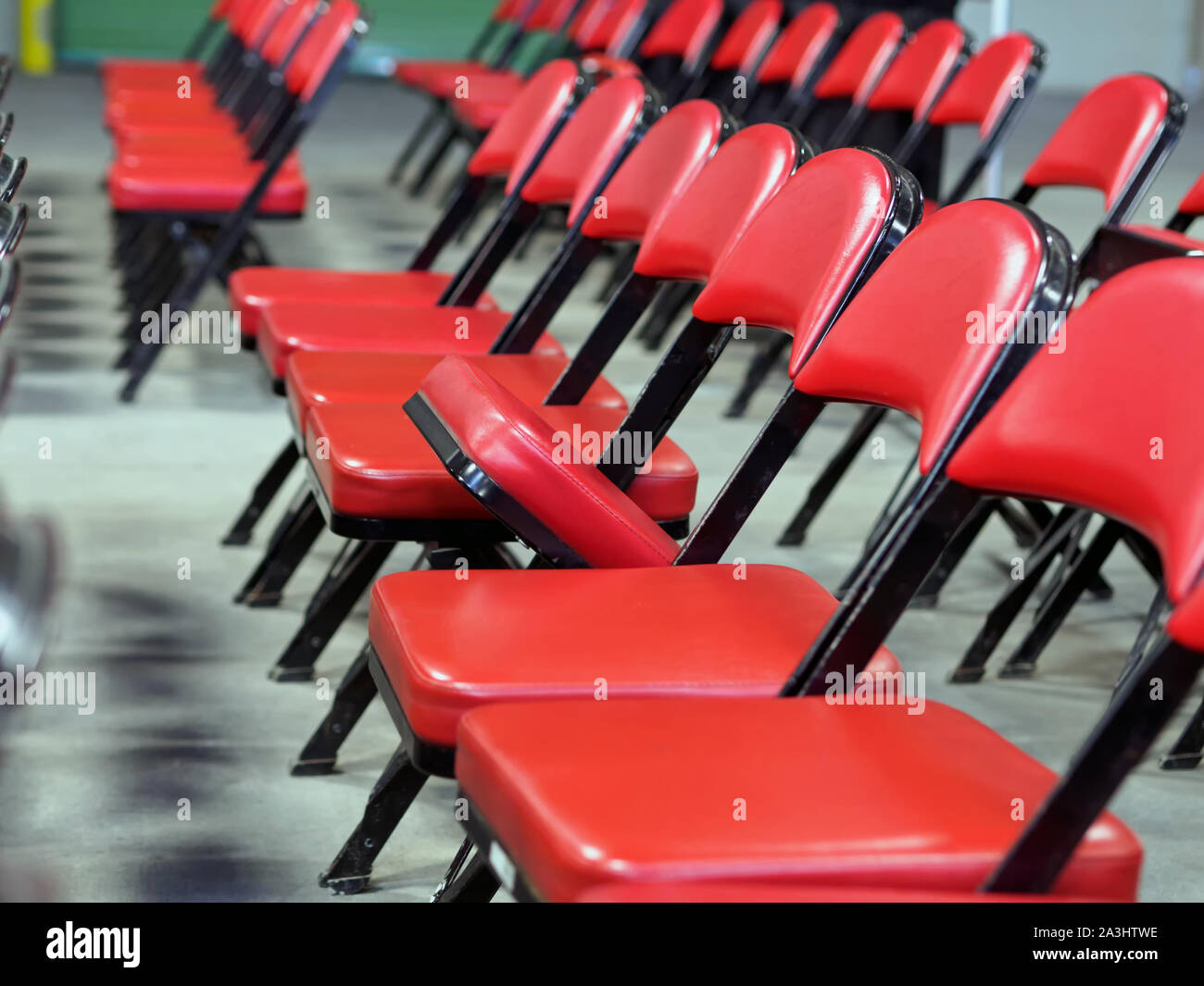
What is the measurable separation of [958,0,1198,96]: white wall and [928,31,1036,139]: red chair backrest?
424 inches

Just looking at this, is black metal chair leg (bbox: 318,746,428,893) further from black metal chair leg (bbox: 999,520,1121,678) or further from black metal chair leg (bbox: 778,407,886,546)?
black metal chair leg (bbox: 778,407,886,546)

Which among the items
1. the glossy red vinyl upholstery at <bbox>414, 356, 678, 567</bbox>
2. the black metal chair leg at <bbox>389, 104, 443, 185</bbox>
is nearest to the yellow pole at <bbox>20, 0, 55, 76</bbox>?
the black metal chair leg at <bbox>389, 104, 443, 185</bbox>

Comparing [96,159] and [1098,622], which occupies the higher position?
[1098,622]

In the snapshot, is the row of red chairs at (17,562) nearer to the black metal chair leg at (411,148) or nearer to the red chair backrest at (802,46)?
the red chair backrest at (802,46)

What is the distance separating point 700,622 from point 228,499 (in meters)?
2.19

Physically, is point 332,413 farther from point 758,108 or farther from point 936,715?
point 758,108

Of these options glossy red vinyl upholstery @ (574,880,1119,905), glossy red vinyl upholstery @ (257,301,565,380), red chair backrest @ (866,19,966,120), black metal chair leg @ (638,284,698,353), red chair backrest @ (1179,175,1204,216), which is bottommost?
black metal chair leg @ (638,284,698,353)

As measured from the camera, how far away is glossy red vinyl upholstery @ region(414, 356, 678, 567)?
6.76 ft

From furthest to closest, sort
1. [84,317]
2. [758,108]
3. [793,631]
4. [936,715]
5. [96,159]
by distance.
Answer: [96,159]
[758,108]
[84,317]
[793,631]
[936,715]

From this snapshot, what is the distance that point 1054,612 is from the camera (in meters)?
3.02

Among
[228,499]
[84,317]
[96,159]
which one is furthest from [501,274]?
[96,159]

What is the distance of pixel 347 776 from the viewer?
252 cm

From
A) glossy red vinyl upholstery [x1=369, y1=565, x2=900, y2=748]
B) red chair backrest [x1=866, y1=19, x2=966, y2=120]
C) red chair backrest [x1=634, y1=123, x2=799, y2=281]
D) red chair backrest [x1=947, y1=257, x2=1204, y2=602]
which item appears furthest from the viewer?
red chair backrest [x1=866, y1=19, x2=966, y2=120]

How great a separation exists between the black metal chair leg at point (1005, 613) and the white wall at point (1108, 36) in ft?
40.8
